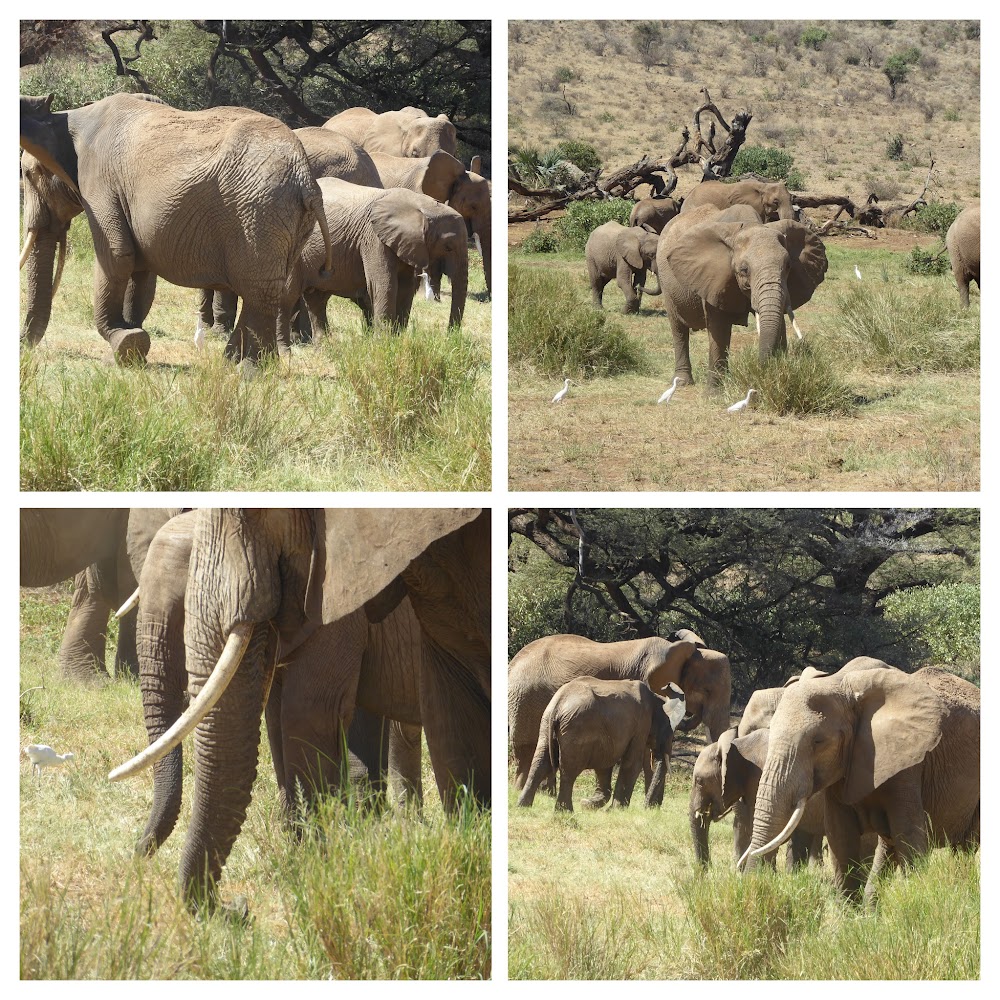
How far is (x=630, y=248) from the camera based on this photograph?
13.5 metres

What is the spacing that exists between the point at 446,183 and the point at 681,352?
1.85 meters

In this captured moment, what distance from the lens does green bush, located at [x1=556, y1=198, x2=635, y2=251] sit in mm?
15234

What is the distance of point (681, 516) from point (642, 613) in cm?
114

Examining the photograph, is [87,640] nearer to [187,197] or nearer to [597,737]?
[597,737]

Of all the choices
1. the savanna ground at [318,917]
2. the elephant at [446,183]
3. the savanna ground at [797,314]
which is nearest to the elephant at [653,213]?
the savanna ground at [797,314]

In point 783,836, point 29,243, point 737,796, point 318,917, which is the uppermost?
point 29,243

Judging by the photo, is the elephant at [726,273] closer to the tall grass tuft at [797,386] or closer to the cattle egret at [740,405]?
the tall grass tuft at [797,386]

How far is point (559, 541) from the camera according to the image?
31.9ft

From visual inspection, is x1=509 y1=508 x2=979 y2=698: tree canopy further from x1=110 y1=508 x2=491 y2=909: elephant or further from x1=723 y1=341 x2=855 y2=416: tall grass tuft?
x1=110 y1=508 x2=491 y2=909: elephant

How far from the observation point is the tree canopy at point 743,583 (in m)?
10.6

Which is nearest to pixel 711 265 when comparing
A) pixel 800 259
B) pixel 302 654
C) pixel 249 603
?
pixel 800 259

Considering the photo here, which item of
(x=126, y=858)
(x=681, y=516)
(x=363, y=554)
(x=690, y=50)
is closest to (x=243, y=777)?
(x=363, y=554)

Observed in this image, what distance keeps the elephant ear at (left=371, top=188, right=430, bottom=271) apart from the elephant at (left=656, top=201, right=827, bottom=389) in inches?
70.4

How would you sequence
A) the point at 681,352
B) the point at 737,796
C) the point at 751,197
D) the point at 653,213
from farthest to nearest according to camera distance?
the point at 653,213 < the point at 751,197 < the point at 681,352 < the point at 737,796
